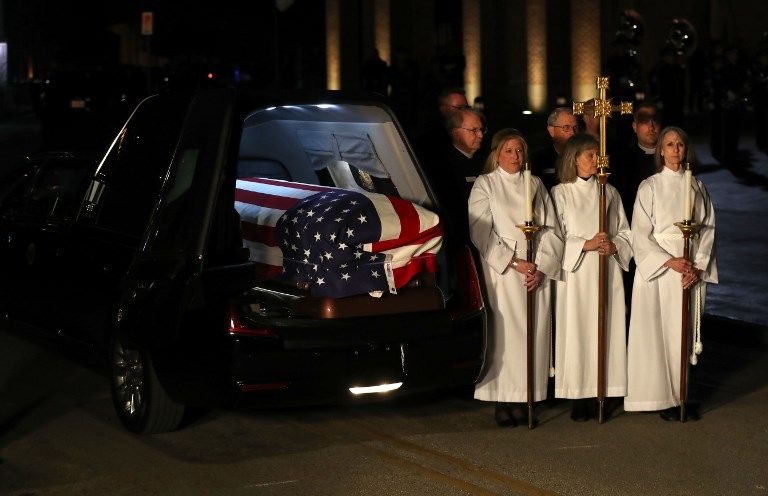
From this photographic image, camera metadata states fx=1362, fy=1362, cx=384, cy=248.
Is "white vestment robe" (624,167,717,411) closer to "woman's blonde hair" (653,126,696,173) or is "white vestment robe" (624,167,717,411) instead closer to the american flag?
"woman's blonde hair" (653,126,696,173)

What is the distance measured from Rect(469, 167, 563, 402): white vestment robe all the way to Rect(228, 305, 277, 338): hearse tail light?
1.43 m

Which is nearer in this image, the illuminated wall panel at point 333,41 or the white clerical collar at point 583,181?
the white clerical collar at point 583,181

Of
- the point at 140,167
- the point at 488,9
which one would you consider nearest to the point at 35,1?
the point at 488,9

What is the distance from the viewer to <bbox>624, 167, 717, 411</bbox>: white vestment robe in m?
7.27

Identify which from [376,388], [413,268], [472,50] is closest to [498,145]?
[413,268]

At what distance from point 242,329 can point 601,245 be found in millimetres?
2012

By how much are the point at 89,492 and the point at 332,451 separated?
1.24m

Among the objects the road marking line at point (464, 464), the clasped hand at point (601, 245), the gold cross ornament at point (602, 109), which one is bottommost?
the road marking line at point (464, 464)

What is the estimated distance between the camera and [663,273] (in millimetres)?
7332

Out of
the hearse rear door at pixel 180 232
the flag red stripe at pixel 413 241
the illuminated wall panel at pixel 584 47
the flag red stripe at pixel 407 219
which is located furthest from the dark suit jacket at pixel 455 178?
the illuminated wall panel at pixel 584 47

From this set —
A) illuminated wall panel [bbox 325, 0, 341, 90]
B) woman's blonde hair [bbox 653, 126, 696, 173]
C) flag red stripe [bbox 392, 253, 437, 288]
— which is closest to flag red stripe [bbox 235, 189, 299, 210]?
flag red stripe [bbox 392, 253, 437, 288]

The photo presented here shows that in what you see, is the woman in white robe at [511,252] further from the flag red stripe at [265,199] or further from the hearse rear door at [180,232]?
the hearse rear door at [180,232]

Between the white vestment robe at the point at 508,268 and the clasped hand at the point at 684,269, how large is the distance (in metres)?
0.59

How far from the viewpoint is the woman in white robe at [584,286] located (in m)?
7.35
